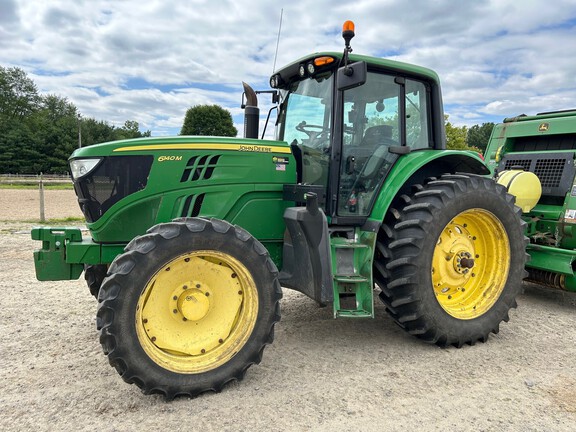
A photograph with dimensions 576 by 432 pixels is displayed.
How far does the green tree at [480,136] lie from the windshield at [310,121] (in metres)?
64.6

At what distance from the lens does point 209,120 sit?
4462 cm

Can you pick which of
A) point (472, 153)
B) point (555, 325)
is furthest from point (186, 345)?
point (555, 325)

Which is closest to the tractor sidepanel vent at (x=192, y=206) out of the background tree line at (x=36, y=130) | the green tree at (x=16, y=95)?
the background tree line at (x=36, y=130)

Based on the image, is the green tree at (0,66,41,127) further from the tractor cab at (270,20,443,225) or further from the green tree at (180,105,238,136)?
the tractor cab at (270,20,443,225)

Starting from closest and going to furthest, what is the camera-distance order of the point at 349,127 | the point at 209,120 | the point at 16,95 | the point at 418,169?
the point at 349,127, the point at 418,169, the point at 209,120, the point at 16,95

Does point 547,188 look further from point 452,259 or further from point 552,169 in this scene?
point 452,259

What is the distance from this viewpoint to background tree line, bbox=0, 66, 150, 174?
150 ft

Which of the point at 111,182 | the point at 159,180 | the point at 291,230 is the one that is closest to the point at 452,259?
the point at 291,230

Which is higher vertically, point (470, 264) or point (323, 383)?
point (470, 264)

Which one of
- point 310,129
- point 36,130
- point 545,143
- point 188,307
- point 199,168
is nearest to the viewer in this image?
point 188,307

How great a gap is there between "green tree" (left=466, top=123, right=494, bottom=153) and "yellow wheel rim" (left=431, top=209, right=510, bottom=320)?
64.1 m

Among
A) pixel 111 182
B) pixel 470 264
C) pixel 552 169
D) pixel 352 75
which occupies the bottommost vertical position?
pixel 470 264

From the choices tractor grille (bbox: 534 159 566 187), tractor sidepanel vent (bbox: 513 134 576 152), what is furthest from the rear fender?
tractor sidepanel vent (bbox: 513 134 576 152)

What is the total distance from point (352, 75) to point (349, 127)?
58 cm
